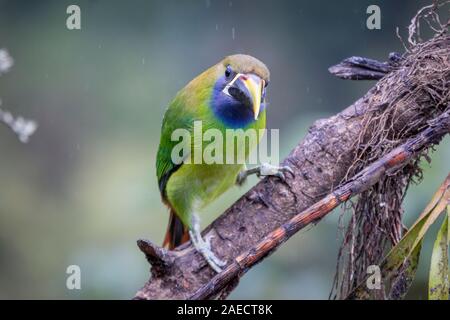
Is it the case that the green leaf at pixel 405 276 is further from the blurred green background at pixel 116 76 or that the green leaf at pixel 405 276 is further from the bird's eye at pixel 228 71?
the blurred green background at pixel 116 76

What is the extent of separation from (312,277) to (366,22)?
2.25 m

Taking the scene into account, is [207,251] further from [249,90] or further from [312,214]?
[249,90]

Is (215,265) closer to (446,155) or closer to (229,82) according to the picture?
(229,82)

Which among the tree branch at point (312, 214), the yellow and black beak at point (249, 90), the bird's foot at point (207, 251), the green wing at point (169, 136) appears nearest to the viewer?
the tree branch at point (312, 214)

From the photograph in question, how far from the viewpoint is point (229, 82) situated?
2.51 m

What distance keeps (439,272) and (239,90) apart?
3.09 feet

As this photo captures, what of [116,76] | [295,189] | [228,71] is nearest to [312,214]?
[295,189]

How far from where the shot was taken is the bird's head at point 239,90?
2.44 meters

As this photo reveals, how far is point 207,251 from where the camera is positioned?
6.99 feet

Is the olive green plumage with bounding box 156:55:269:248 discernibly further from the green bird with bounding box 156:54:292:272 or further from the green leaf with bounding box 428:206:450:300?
the green leaf with bounding box 428:206:450:300

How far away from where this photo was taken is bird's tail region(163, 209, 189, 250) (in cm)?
280

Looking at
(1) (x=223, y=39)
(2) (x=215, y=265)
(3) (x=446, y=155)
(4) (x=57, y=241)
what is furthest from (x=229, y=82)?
(1) (x=223, y=39)

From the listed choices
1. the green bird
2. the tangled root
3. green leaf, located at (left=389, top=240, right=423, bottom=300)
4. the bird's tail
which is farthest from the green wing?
green leaf, located at (left=389, top=240, right=423, bottom=300)

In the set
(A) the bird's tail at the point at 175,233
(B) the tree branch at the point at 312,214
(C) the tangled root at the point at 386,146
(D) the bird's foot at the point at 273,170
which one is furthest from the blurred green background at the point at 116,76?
(B) the tree branch at the point at 312,214
